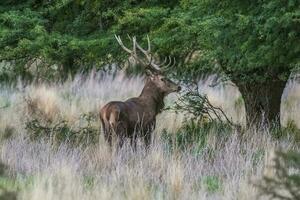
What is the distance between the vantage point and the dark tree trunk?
956 centimetres

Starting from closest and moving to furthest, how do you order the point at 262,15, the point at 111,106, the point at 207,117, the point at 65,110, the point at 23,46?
the point at 262,15, the point at 111,106, the point at 207,117, the point at 65,110, the point at 23,46

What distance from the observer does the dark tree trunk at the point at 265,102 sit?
9.56 metres

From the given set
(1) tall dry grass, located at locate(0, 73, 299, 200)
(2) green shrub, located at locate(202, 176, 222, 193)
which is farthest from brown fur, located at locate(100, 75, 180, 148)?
(2) green shrub, located at locate(202, 176, 222, 193)

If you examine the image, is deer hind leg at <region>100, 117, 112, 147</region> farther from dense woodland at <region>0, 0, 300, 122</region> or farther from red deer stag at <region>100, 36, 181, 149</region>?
dense woodland at <region>0, 0, 300, 122</region>

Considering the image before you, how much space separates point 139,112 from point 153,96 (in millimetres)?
487

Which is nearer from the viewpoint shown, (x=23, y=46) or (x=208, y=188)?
(x=208, y=188)

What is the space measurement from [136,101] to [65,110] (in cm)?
330

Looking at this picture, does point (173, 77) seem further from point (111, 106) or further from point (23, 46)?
point (23, 46)

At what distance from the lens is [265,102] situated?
955 cm

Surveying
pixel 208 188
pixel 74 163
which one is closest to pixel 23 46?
pixel 74 163

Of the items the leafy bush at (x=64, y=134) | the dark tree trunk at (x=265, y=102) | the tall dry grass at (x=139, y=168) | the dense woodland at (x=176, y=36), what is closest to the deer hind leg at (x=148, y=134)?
the tall dry grass at (x=139, y=168)

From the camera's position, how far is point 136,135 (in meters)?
8.52

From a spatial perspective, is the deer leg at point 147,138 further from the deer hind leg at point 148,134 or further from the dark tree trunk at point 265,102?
the dark tree trunk at point 265,102

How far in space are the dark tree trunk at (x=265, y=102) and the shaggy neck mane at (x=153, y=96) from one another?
1.27 metres
